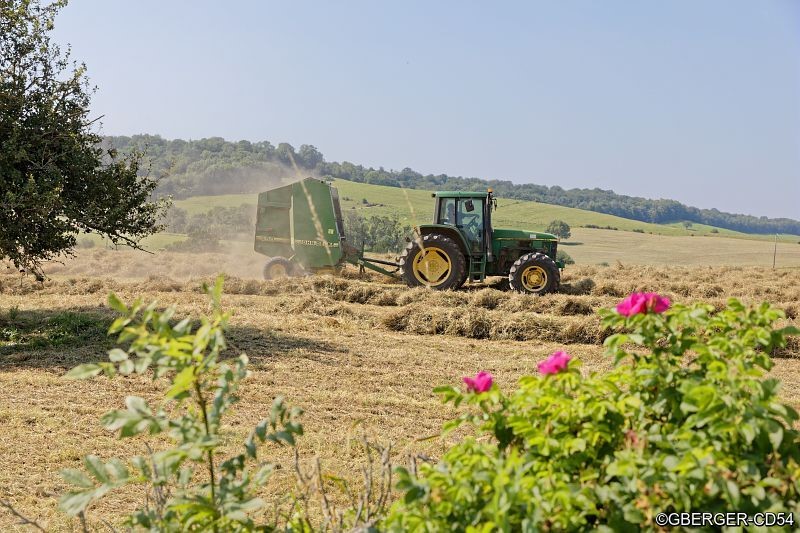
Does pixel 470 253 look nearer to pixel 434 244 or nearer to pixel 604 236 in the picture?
pixel 434 244

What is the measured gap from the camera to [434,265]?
17.0 metres

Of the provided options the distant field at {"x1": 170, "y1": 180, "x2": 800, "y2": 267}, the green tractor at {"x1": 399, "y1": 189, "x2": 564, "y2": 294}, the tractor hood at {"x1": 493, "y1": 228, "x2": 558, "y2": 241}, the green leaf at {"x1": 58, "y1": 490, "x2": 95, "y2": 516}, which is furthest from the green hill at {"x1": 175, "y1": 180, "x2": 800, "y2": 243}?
the green leaf at {"x1": 58, "y1": 490, "x2": 95, "y2": 516}

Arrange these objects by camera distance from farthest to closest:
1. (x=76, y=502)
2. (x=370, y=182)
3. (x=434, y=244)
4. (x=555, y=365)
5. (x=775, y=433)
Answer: (x=370, y=182) → (x=434, y=244) → (x=555, y=365) → (x=76, y=502) → (x=775, y=433)

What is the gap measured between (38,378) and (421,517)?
793 cm

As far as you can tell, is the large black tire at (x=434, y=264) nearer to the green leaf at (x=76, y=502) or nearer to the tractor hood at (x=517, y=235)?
the tractor hood at (x=517, y=235)

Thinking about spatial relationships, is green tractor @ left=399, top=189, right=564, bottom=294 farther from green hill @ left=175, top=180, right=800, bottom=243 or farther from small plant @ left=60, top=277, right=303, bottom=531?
green hill @ left=175, top=180, right=800, bottom=243

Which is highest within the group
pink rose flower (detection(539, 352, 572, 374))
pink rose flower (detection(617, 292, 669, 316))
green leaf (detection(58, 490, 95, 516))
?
pink rose flower (detection(617, 292, 669, 316))

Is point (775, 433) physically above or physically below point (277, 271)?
above

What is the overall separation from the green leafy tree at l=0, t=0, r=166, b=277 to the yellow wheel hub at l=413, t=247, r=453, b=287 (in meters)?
6.77

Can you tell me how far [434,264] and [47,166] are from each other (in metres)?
8.65

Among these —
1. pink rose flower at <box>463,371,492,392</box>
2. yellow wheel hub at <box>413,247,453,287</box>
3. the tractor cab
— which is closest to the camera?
pink rose flower at <box>463,371,492,392</box>

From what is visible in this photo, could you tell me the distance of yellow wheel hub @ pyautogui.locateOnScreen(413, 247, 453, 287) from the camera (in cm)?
1689

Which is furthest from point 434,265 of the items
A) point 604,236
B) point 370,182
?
point 370,182

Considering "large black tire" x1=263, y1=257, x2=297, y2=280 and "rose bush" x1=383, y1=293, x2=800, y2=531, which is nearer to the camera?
"rose bush" x1=383, y1=293, x2=800, y2=531
